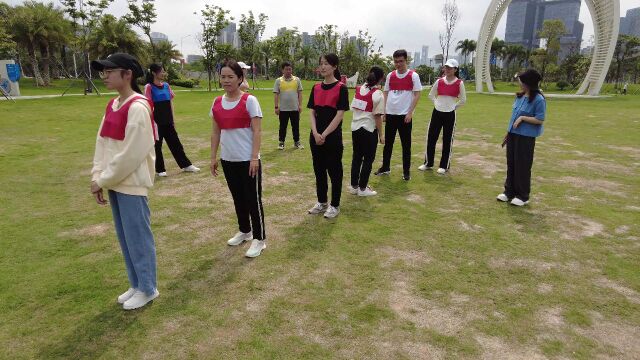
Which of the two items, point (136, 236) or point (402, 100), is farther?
point (402, 100)

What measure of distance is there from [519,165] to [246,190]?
3.64m

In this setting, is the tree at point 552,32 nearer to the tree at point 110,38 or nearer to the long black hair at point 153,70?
the tree at point 110,38

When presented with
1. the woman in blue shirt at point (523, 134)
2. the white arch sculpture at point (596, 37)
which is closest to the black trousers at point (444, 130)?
the woman in blue shirt at point (523, 134)

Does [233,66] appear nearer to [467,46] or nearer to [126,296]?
[126,296]

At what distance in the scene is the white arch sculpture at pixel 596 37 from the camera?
1059 inches

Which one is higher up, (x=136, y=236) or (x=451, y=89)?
(x=451, y=89)

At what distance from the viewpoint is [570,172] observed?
6.98 metres

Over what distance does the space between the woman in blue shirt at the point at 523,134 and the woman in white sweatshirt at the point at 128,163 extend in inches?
174

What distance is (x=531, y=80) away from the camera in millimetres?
4891

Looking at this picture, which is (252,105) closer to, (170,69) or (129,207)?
(129,207)

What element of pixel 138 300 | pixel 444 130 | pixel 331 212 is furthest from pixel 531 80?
pixel 138 300

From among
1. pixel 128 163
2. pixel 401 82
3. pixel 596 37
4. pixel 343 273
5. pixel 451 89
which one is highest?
pixel 596 37

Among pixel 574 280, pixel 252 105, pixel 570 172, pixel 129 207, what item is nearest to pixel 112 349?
pixel 129 207

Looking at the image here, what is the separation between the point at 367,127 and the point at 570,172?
4.17m
